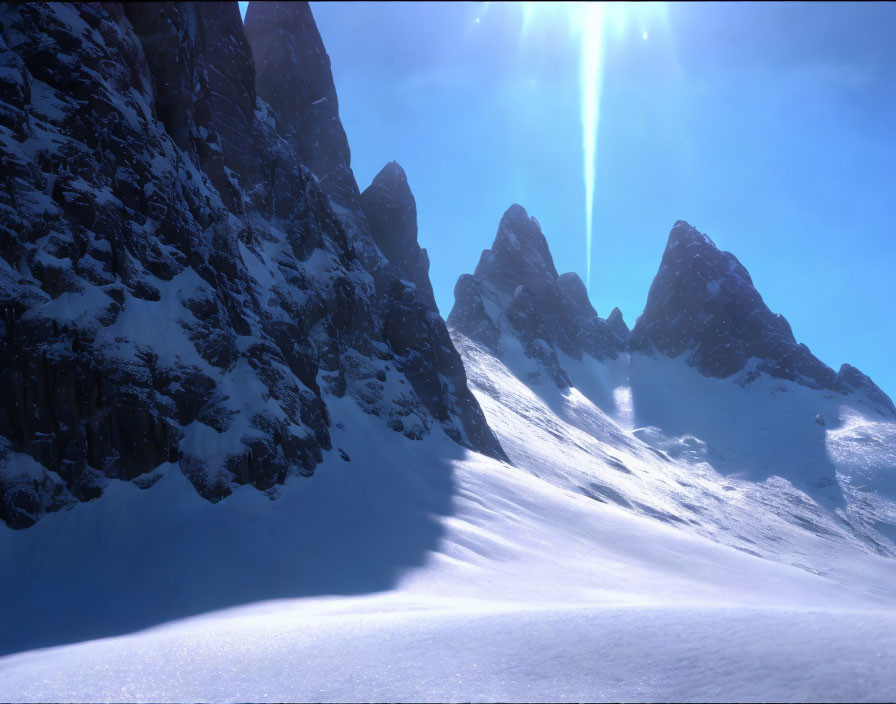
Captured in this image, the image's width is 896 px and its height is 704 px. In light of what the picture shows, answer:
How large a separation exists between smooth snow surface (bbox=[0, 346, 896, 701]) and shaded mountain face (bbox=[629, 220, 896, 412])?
53.3 m

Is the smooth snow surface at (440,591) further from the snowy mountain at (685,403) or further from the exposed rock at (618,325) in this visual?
the exposed rock at (618,325)

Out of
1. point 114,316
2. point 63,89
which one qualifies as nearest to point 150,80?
point 63,89

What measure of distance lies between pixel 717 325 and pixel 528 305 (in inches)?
1710

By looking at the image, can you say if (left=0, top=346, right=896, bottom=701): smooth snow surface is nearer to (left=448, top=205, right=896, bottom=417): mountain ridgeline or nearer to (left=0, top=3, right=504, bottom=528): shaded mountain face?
(left=0, top=3, right=504, bottom=528): shaded mountain face

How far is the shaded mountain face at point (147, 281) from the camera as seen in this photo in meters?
23.8

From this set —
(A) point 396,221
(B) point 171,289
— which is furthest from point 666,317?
(B) point 171,289

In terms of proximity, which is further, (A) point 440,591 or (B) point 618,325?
(B) point 618,325

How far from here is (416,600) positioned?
1739 centimetres

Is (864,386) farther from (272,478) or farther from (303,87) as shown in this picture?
(272,478)

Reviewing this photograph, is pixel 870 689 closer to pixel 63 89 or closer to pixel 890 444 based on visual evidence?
pixel 63 89

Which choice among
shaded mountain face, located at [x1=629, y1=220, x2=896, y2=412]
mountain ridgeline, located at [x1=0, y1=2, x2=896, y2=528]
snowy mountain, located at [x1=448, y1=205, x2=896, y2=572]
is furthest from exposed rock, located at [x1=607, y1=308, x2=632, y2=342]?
mountain ridgeline, located at [x1=0, y1=2, x2=896, y2=528]

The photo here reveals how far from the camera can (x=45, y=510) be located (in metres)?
22.8

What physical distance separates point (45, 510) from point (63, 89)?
67.7 feet

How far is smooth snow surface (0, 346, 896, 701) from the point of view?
7.35 meters
